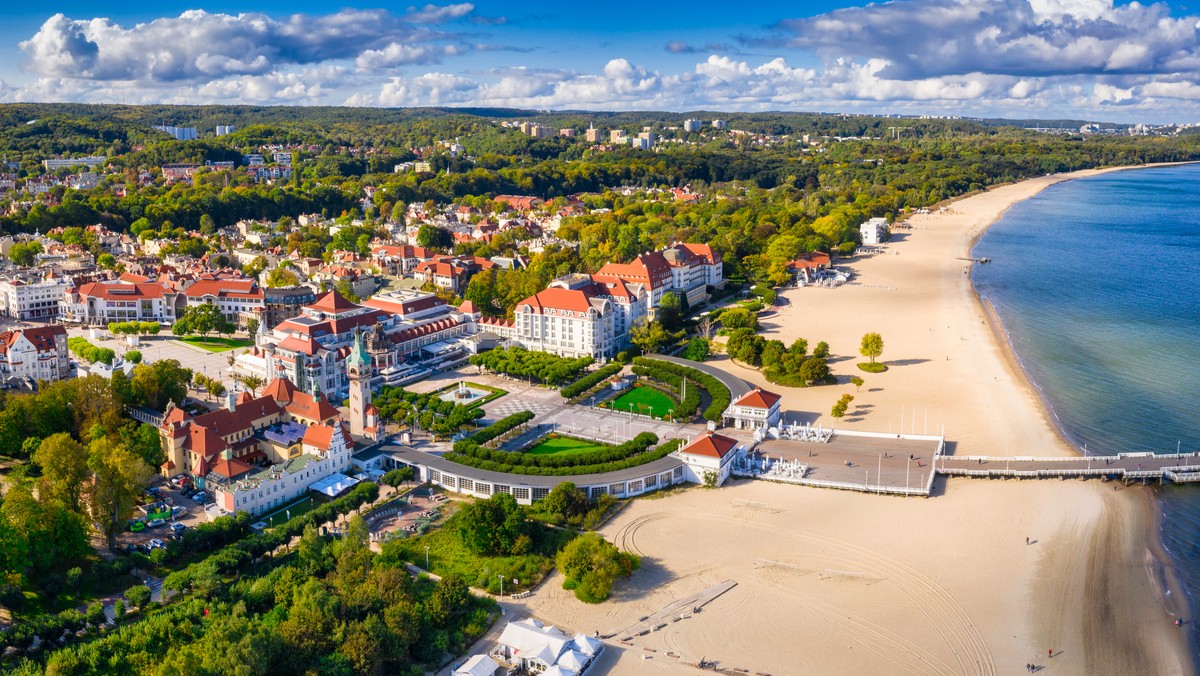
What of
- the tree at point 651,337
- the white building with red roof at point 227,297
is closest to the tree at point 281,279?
the white building with red roof at point 227,297

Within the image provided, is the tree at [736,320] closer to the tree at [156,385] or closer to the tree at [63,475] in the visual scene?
the tree at [156,385]

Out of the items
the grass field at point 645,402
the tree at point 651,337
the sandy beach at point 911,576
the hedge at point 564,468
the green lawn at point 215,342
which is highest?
the tree at point 651,337

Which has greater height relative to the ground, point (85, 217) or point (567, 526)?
point (85, 217)

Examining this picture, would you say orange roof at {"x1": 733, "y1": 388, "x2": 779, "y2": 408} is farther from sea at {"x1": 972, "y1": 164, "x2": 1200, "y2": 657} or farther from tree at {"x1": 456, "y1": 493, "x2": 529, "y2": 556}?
tree at {"x1": 456, "y1": 493, "x2": 529, "y2": 556}

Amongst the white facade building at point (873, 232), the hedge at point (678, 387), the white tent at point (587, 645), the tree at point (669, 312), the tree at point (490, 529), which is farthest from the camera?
the white facade building at point (873, 232)

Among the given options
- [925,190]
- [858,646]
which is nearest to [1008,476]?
[858,646]

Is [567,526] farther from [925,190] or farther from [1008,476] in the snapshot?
[925,190]

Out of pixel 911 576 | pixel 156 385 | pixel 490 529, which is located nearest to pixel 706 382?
pixel 911 576

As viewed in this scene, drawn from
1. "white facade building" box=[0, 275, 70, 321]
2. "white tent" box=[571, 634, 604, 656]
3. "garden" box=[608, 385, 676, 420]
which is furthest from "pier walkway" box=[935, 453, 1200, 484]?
"white facade building" box=[0, 275, 70, 321]
